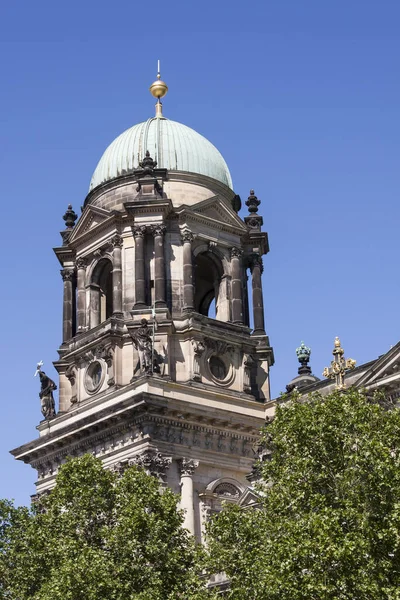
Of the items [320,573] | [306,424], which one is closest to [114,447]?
[306,424]

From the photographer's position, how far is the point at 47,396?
64688mm

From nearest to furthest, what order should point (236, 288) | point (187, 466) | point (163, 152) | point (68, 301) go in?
point (187, 466)
point (236, 288)
point (68, 301)
point (163, 152)

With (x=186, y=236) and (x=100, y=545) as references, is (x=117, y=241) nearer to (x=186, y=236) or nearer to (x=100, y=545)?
(x=186, y=236)

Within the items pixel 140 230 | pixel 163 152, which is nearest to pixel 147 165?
pixel 163 152

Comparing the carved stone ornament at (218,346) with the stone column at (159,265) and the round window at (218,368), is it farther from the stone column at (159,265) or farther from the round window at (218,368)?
the stone column at (159,265)

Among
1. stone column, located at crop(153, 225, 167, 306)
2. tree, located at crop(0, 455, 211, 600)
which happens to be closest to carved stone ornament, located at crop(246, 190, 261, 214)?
stone column, located at crop(153, 225, 167, 306)

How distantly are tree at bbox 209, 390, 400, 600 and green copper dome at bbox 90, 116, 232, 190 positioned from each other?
27.5m

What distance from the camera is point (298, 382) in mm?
63312

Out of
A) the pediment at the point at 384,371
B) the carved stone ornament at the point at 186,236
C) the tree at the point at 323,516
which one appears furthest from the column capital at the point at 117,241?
the tree at the point at 323,516

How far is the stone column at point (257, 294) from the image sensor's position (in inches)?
2579

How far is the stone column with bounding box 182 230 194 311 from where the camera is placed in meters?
62.1

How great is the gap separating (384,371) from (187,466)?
1214 cm

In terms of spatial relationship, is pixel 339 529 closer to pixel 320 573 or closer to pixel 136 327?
pixel 320 573

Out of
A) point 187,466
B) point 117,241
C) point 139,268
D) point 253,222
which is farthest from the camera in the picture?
point 253,222
